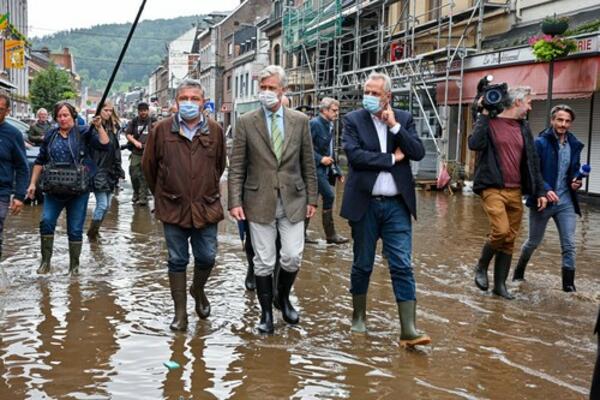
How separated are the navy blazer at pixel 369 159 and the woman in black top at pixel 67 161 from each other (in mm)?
2965

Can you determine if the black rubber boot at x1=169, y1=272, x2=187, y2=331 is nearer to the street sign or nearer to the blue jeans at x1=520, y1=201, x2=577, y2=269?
the blue jeans at x1=520, y1=201, x2=577, y2=269

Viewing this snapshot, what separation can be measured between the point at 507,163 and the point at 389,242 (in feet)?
6.15

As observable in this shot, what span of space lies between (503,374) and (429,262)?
3.83m

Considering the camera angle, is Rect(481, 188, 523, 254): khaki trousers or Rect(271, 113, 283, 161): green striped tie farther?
Rect(481, 188, 523, 254): khaki trousers

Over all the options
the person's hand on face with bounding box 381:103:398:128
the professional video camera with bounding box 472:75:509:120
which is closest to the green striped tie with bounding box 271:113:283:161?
the person's hand on face with bounding box 381:103:398:128

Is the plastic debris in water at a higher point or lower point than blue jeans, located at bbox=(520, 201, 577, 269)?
lower

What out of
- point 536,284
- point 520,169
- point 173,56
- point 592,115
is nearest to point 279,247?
point 520,169

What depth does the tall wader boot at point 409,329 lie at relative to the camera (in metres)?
4.78

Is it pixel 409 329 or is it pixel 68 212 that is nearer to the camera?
pixel 409 329

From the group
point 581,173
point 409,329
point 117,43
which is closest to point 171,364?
point 409,329

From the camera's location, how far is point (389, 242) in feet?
16.7

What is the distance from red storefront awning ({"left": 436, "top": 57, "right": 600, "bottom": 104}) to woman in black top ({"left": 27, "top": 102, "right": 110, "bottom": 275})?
8.93m

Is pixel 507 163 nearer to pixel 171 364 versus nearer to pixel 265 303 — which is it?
pixel 265 303

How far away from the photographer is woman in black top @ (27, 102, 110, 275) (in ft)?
22.8
